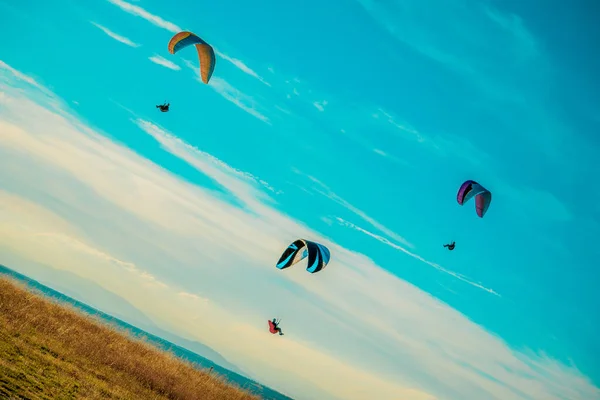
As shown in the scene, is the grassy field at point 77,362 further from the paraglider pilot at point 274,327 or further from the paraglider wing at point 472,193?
the paraglider wing at point 472,193

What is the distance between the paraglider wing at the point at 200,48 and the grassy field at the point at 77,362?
13491mm

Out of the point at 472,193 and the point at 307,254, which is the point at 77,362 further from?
the point at 472,193

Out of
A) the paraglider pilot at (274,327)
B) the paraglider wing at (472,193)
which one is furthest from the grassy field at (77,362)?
the paraglider wing at (472,193)

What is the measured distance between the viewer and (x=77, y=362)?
15.4 metres

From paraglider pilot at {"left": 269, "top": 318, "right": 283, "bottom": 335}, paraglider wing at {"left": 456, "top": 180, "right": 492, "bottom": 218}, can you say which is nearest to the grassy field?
paraglider pilot at {"left": 269, "top": 318, "right": 283, "bottom": 335}

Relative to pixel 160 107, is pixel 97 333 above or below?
below

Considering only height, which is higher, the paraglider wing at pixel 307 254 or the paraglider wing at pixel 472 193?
the paraglider wing at pixel 472 193

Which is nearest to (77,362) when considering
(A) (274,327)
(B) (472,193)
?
(A) (274,327)

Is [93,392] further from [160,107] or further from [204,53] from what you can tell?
[204,53]

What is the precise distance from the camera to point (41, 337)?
15883 mm

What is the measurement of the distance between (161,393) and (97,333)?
4.62m

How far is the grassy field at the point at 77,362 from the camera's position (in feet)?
39.5

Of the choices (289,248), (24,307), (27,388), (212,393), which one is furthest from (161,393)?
(289,248)

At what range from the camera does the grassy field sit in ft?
39.5
